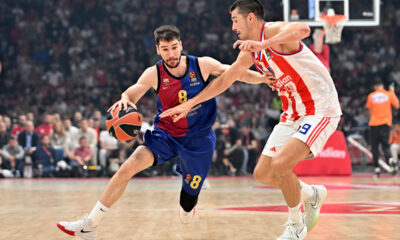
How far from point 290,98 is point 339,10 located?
25.8ft

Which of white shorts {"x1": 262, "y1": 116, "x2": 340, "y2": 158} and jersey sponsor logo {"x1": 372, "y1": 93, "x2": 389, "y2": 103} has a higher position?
white shorts {"x1": 262, "y1": 116, "x2": 340, "y2": 158}

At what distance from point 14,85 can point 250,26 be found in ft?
52.1

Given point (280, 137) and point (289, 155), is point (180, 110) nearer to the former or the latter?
point (280, 137)

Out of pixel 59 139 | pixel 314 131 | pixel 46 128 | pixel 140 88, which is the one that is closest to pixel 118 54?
pixel 46 128

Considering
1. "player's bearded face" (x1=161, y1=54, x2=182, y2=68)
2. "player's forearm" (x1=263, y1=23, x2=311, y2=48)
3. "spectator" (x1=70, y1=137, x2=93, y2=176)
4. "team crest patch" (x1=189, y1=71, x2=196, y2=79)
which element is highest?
"player's forearm" (x1=263, y1=23, x2=311, y2=48)

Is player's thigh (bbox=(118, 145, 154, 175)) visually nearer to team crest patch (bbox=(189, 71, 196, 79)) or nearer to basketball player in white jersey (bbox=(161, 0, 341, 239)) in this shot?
basketball player in white jersey (bbox=(161, 0, 341, 239))

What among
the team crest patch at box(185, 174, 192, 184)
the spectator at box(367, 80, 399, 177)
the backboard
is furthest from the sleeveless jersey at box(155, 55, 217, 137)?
the spectator at box(367, 80, 399, 177)

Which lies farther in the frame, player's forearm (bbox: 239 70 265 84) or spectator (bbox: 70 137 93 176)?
spectator (bbox: 70 137 93 176)

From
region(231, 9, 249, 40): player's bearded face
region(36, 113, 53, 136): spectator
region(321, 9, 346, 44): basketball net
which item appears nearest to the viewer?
region(231, 9, 249, 40): player's bearded face

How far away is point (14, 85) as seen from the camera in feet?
62.4

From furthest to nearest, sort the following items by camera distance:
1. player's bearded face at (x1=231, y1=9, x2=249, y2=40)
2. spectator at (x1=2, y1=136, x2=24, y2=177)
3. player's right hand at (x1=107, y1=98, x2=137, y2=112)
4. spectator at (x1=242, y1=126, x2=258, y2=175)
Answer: spectator at (x1=242, y1=126, x2=258, y2=175) < spectator at (x1=2, y1=136, x2=24, y2=177) < player's right hand at (x1=107, y1=98, x2=137, y2=112) < player's bearded face at (x1=231, y1=9, x2=249, y2=40)

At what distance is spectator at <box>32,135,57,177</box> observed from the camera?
524 inches

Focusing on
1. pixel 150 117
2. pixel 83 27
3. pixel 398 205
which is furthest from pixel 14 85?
pixel 398 205

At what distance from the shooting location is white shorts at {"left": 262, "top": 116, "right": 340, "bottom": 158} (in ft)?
14.4
